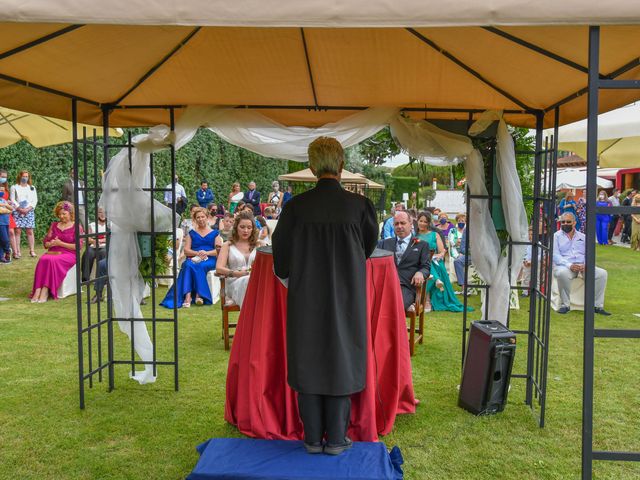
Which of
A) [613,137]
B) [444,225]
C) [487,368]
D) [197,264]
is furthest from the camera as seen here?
[444,225]

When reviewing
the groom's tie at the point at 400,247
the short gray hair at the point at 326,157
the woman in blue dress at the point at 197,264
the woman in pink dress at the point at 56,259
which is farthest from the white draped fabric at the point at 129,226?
the woman in pink dress at the point at 56,259

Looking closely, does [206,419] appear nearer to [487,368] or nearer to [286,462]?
[286,462]

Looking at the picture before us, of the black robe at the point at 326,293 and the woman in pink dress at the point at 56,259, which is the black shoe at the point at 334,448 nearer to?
the black robe at the point at 326,293

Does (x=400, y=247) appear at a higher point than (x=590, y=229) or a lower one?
lower

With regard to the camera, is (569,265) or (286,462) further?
(569,265)

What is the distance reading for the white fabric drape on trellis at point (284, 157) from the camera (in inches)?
187

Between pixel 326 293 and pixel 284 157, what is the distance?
1.88 metres

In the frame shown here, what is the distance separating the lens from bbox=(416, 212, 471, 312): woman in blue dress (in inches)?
329

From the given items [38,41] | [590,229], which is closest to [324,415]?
[590,229]

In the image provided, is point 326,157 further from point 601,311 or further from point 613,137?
point 601,311

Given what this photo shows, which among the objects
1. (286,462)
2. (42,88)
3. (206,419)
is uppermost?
(42,88)

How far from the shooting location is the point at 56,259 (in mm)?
8734

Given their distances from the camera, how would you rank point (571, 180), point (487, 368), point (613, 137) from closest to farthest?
point (487, 368)
point (613, 137)
point (571, 180)

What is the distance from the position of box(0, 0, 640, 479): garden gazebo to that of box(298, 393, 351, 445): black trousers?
4.30 ft
